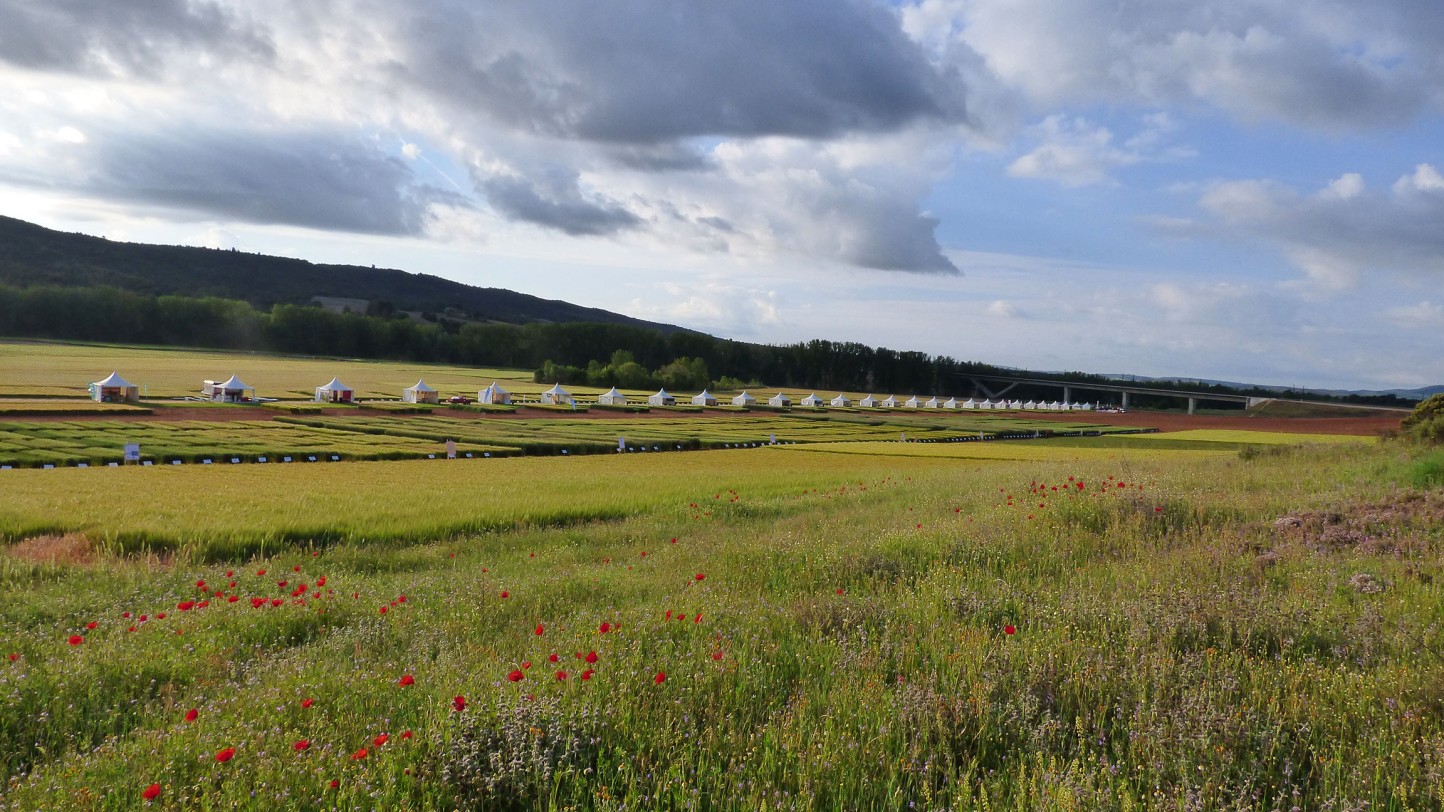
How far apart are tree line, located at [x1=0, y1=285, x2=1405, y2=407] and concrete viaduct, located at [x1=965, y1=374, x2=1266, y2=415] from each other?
72.1 inches

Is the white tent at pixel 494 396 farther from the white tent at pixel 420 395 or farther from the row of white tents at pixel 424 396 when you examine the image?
the white tent at pixel 420 395

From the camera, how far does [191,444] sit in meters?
32.4

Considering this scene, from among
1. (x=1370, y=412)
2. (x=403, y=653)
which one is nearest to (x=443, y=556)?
(x=403, y=653)

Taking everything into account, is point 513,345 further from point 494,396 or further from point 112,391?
point 112,391

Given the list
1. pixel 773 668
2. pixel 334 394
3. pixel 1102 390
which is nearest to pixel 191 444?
pixel 773 668

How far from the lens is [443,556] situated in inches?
490

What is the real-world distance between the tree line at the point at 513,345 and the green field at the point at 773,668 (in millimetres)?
100049

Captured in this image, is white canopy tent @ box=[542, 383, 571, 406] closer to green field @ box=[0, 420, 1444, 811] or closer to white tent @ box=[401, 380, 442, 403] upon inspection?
white tent @ box=[401, 380, 442, 403]

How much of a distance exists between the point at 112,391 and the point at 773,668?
59.9 metres

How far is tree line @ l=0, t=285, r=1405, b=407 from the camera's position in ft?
367

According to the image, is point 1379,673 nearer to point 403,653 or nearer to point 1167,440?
point 403,653

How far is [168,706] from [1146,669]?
19.9ft

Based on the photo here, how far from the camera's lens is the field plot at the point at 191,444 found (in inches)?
1112

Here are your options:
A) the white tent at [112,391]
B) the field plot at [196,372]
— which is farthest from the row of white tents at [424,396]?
the field plot at [196,372]
